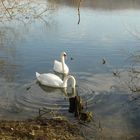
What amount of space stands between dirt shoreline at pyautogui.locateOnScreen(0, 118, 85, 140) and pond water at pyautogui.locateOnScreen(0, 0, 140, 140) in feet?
1.71

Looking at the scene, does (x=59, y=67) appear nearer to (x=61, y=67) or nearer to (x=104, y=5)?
(x=61, y=67)

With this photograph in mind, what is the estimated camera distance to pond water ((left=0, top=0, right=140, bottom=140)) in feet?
36.8

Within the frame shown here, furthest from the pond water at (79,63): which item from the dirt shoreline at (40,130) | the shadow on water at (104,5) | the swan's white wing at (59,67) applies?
the shadow on water at (104,5)

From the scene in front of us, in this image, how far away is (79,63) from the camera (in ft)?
53.5

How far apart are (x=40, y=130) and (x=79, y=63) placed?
7.33 meters

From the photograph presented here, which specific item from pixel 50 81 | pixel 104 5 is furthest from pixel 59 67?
pixel 104 5

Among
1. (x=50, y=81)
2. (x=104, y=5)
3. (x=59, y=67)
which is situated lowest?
(x=50, y=81)

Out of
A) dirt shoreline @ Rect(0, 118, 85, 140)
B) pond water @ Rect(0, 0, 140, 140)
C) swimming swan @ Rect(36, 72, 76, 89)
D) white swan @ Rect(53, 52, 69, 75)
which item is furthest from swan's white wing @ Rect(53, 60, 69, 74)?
dirt shoreline @ Rect(0, 118, 85, 140)

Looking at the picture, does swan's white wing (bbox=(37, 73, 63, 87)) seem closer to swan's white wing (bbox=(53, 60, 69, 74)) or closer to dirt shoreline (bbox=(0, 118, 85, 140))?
swan's white wing (bbox=(53, 60, 69, 74))

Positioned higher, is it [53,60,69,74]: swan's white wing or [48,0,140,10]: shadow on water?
[48,0,140,10]: shadow on water

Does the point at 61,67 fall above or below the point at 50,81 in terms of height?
above

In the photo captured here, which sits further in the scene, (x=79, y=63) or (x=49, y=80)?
(x=79, y=63)

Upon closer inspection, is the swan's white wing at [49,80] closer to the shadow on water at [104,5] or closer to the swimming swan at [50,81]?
the swimming swan at [50,81]

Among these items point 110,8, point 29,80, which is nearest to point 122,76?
point 29,80
